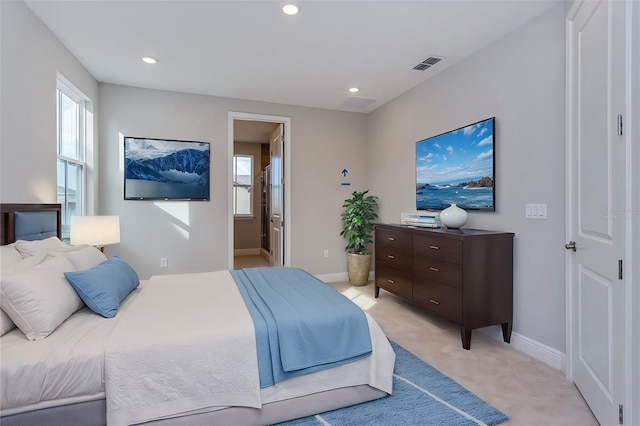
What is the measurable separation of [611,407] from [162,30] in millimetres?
→ 3930

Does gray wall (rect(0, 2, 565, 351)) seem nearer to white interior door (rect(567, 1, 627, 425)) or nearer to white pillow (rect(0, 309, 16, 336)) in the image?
white interior door (rect(567, 1, 627, 425))

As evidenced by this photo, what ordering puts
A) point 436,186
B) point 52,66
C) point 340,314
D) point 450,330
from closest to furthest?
point 340,314, point 52,66, point 450,330, point 436,186

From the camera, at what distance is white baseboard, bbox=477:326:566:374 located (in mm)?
2354

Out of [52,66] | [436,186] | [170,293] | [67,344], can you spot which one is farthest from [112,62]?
[436,186]

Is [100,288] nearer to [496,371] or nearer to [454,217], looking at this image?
[496,371]

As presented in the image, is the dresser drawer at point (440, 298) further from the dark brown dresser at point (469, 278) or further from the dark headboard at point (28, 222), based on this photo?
the dark headboard at point (28, 222)

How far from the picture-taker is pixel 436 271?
9.65 feet

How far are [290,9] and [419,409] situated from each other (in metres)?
2.85

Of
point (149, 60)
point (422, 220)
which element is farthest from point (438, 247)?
point (149, 60)

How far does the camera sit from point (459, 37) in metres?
2.85

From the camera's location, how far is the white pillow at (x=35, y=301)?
60.1 inches

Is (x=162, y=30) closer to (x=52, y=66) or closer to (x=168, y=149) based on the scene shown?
(x=52, y=66)

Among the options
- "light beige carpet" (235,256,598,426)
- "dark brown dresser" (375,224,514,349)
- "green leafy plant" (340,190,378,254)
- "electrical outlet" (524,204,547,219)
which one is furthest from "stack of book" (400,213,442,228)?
"green leafy plant" (340,190,378,254)

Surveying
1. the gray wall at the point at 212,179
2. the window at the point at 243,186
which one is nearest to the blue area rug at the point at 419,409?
the gray wall at the point at 212,179
